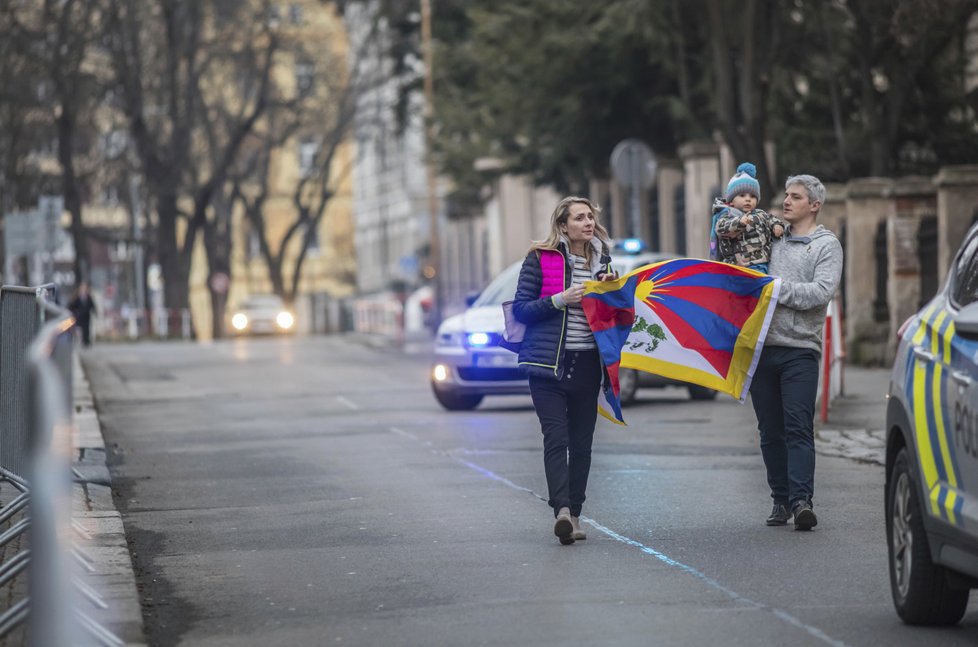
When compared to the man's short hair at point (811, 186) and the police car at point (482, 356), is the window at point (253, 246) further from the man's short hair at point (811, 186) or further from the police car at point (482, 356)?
the man's short hair at point (811, 186)

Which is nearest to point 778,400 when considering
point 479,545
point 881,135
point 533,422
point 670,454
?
point 479,545

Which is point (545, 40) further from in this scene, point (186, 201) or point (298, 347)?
point (186, 201)

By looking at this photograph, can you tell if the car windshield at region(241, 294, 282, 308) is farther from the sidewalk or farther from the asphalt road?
the asphalt road

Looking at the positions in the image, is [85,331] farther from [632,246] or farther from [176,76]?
[632,246]

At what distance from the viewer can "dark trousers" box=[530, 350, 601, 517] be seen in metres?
10.8

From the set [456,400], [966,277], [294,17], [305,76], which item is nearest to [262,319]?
[305,76]

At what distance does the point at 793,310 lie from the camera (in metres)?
11.2

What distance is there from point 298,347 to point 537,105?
9.22 m

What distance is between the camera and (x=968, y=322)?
7.34 m

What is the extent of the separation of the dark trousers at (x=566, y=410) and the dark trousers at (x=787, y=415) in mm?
932

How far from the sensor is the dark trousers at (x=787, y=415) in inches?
437

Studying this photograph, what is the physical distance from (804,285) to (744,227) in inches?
20.3

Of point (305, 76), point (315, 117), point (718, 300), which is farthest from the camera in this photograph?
point (315, 117)

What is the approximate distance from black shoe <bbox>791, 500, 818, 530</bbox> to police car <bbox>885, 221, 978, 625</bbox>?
2.45 m
